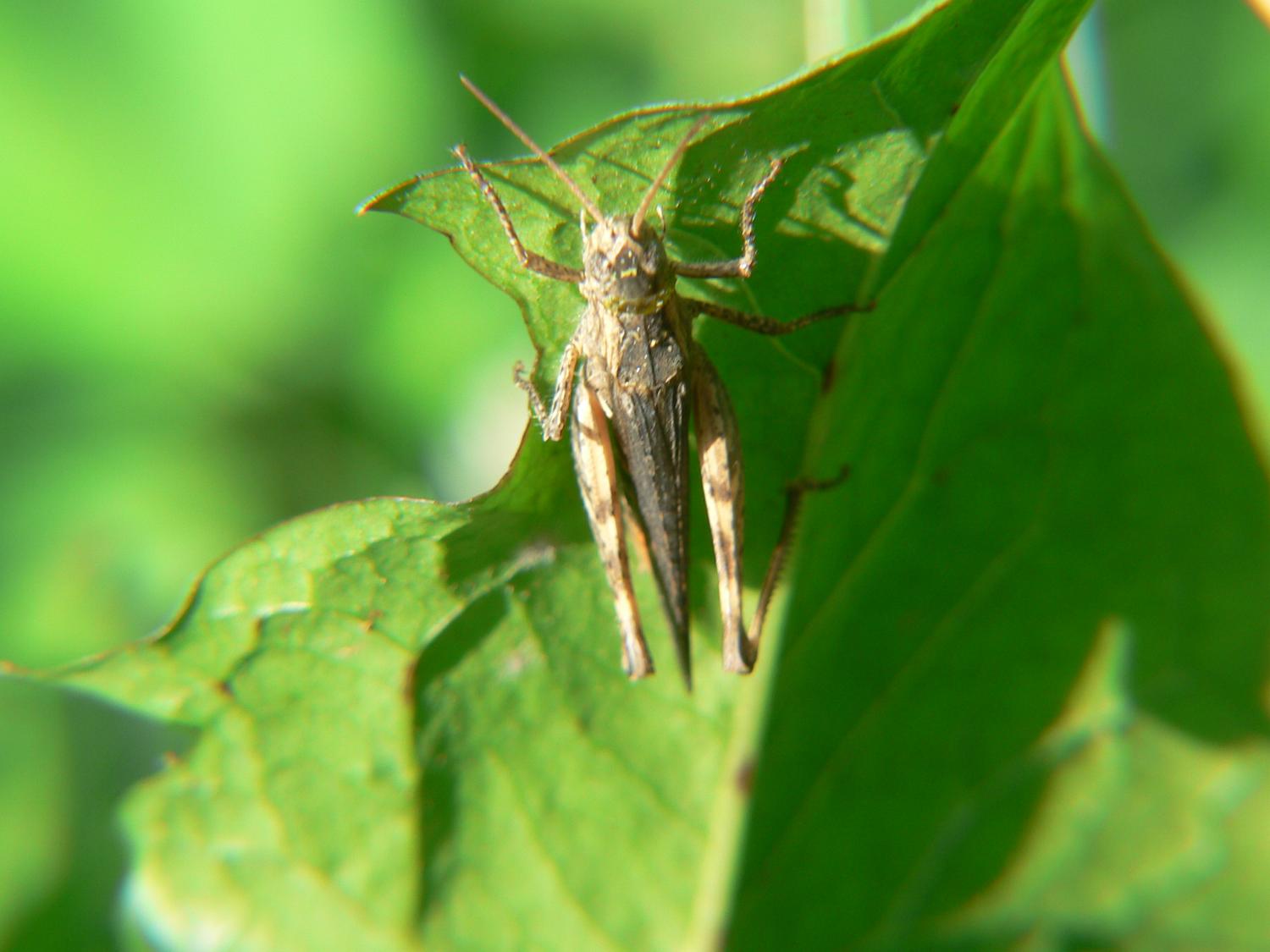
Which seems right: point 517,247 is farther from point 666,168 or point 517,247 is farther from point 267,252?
point 267,252

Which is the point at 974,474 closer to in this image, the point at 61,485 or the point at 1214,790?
the point at 1214,790

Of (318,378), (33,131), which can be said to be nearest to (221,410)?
(318,378)

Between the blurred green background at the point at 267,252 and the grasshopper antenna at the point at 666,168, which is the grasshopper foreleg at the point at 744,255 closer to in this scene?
the grasshopper antenna at the point at 666,168

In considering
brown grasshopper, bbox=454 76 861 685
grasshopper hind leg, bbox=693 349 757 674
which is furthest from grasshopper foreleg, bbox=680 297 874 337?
grasshopper hind leg, bbox=693 349 757 674

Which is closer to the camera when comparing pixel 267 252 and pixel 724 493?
pixel 724 493

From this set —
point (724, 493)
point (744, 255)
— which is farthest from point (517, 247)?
point (724, 493)

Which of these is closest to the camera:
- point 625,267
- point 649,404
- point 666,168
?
point 666,168

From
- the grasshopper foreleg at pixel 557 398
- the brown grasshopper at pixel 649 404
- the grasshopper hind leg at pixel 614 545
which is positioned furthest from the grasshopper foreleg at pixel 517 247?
the grasshopper hind leg at pixel 614 545
